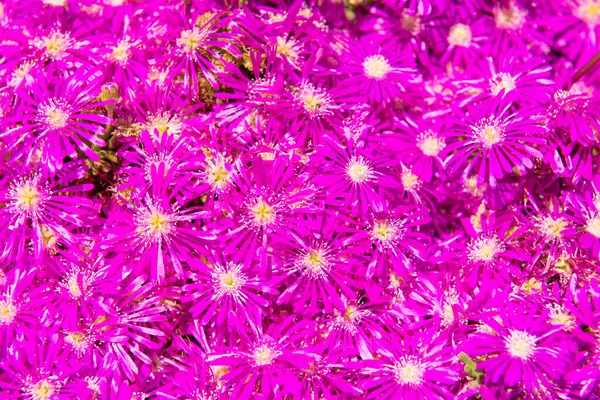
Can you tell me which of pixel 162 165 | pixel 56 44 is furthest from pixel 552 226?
pixel 56 44

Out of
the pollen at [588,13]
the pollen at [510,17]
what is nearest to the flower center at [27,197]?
the pollen at [510,17]

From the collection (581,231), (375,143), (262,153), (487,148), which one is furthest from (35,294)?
(581,231)

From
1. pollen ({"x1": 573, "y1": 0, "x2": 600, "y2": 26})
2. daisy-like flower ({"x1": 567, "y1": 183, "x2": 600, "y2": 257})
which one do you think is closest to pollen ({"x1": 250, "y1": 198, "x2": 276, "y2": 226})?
daisy-like flower ({"x1": 567, "y1": 183, "x2": 600, "y2": 257})

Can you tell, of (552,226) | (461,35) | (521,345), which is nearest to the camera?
(521,345)

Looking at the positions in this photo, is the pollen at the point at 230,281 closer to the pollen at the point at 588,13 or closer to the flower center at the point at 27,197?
the flower center at the point at 27,197

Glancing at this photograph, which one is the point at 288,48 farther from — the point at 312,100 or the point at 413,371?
the point at 413,371

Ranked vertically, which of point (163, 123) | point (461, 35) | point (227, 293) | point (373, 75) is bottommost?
point (227, 293)
